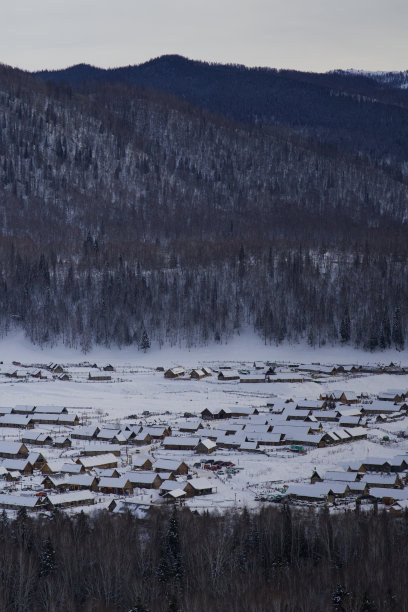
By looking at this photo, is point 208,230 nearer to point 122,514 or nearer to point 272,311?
point 272,311

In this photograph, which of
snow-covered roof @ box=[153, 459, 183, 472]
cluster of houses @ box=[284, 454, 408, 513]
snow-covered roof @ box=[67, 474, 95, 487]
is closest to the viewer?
cluster of houses @ box=[284, 454, 408, 513]

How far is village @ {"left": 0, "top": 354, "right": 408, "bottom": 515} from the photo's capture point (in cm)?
4984

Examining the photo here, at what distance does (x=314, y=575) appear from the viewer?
37.1m

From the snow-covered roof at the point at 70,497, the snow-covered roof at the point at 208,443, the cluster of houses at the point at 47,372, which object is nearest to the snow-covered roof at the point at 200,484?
the snow-covered roof at the point at 70,497

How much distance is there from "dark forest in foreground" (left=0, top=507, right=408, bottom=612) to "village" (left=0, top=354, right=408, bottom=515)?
5590 mm

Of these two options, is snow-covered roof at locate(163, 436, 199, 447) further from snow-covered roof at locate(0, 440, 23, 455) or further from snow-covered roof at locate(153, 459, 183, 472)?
snow-covered roof at locate(0, 440, 23, 455)

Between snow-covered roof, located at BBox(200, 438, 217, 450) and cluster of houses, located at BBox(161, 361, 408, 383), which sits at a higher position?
snow-covered roof, located at BBox(200, 438, 217, 450)

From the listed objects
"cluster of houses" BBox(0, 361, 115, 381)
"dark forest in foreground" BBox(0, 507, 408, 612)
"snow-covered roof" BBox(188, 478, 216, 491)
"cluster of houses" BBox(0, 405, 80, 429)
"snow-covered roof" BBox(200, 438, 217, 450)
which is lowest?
"cluster of houses" BBox(0, 361, 115, 381)

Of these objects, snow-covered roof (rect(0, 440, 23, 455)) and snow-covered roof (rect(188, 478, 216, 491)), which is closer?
snow-covered roof (rect(188, 478, 216, 491))

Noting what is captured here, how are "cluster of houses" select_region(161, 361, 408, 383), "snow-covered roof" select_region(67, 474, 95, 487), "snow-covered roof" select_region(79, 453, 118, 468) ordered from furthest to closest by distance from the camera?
1. "cluster of houses" select_region(161, 361, 408, 383)
2. "snow-covered roof" select_region(79, 453, 118, 468)
3. "snow-covered roof" select_region(67, 474, 95, 487)

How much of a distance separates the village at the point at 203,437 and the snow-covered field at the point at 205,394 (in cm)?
17

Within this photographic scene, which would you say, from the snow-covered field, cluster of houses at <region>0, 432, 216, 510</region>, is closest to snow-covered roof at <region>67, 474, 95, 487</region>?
cluster of houses at <region>0, 432, 216, 510</region>

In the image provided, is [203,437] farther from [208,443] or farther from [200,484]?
[200,484]

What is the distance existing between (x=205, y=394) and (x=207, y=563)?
4948 cm
